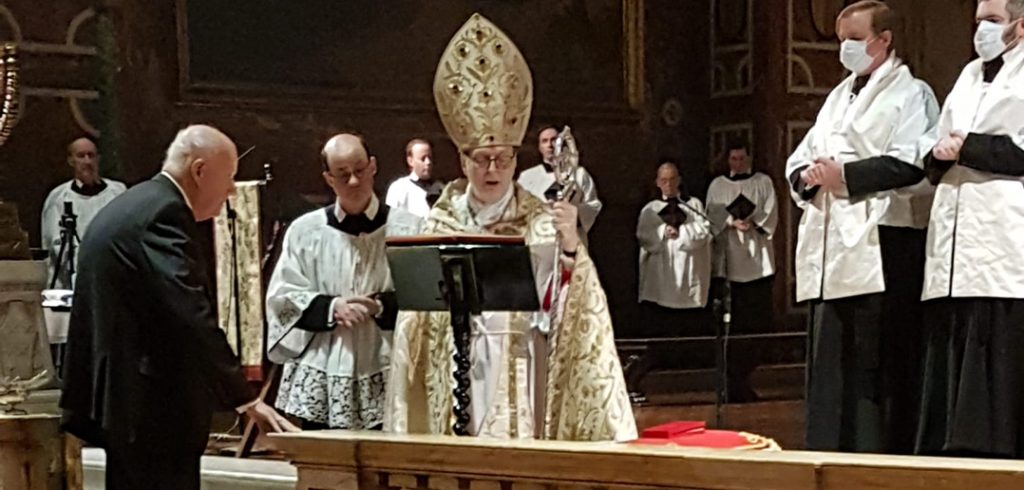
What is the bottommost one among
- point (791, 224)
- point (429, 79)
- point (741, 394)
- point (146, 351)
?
point (741, 394)

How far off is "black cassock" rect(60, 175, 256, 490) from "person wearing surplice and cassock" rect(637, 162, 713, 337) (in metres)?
7.95

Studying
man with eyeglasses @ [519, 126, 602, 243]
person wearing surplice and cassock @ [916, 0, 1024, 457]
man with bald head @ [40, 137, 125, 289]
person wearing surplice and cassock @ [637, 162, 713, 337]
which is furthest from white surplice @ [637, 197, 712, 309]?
person wearing surplice and cassock @ [916, 0, 1024, 457]

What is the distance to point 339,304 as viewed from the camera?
5.71 metres

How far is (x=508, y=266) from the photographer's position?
4773 mm

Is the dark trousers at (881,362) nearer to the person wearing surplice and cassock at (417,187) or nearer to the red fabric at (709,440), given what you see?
the red fabric at (709,440)

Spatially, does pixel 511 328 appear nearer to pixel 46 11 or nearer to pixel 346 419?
pixel 346 419

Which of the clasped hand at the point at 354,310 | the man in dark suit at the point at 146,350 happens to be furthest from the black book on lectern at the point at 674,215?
the man in dark suit at the point at 146,350

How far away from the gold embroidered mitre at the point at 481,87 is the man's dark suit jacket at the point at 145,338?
1331 millimetres

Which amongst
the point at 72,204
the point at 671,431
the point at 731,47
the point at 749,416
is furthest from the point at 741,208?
the point at 671,431

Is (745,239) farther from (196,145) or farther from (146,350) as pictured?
(146,350)

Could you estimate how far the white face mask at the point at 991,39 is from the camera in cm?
526

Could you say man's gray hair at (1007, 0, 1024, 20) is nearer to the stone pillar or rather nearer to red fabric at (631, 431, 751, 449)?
red fabric at (631, 431, 751, 449)

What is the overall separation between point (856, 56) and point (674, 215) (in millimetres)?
6785

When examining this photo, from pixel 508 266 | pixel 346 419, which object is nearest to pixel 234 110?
pixel 346 419
